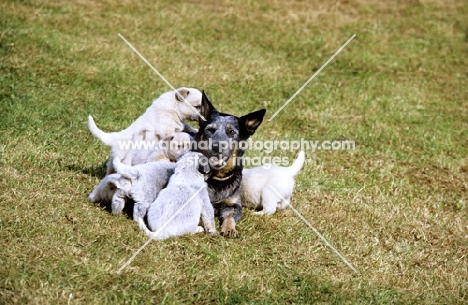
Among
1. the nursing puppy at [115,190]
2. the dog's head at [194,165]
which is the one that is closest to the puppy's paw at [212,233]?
the dog's head at [194,165]

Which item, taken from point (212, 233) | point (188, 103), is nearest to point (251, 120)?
point (188, 103)

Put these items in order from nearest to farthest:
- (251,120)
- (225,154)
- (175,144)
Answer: (225,154) → (251,120) → (175,144)

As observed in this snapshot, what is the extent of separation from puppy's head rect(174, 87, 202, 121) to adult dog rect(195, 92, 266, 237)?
0.77 metres

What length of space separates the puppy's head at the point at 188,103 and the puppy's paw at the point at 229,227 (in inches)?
68.5

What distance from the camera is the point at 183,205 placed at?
653 centimetres

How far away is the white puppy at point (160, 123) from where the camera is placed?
26.6 feet

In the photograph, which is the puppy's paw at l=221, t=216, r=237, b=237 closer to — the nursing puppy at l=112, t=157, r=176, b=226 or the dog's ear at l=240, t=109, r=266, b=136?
the nursing puppy at l=112, t=157, r=176, b=226

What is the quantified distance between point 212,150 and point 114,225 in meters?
1.34

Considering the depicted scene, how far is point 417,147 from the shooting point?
1169 centimetres

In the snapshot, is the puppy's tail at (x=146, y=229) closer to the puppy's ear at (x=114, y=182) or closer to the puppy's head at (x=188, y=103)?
the puppy's ear at (x=114, y=182)

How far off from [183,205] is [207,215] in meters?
0.40

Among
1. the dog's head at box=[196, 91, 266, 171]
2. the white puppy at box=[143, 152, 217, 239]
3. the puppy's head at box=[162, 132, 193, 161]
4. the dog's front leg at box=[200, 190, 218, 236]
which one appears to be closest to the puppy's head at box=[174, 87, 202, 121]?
the puppy's head at box=[162, 132, 193, 161]

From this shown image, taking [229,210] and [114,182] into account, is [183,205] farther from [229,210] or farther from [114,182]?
[229,210]

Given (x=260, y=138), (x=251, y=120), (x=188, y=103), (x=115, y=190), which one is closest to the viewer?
(x=115, y=190)
